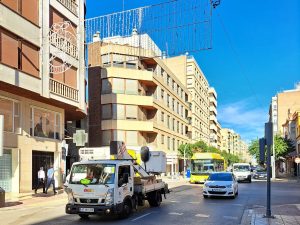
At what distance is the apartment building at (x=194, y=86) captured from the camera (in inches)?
3500

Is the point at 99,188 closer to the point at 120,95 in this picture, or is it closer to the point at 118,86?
the point at 120,95

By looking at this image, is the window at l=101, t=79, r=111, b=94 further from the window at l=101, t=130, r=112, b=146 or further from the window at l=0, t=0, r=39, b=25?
the window at l=0, t=0, r=39, b=25

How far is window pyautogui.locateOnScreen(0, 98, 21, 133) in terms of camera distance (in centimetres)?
2380

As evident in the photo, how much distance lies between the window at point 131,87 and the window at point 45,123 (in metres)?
24.9

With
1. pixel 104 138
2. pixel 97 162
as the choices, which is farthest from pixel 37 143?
pixel 104 138

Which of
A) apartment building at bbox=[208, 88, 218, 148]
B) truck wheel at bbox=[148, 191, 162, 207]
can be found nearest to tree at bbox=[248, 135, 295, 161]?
apartment building at bbox=[208, 88, 218, 148]

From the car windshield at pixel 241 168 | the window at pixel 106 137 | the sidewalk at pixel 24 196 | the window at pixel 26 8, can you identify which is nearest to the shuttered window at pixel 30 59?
the window at pixel 26 8

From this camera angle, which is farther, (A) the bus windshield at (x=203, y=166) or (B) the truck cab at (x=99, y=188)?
(A) the bus windshield at (x=203, y=166)

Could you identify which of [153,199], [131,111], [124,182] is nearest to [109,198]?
[124,182]

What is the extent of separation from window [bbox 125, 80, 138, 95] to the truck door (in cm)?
3968

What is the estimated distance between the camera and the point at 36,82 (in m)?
24.8

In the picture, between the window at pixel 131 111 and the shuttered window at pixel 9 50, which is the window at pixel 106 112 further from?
the shuttered window at pixel 9 50

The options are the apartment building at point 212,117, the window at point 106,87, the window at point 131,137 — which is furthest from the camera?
the apartment building at point 212,117

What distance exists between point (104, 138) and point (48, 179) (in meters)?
27.9
